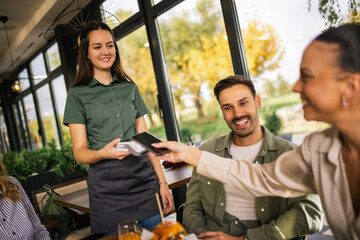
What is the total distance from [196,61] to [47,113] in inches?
257

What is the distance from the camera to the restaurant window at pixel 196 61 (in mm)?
3957

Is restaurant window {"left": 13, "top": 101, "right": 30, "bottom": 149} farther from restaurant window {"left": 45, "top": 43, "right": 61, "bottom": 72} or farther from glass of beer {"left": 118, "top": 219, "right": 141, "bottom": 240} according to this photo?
glass of beer {"left": 118, "top": 219, "right": 141, "bottom": 240}

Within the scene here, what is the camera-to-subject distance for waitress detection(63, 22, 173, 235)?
1.82m

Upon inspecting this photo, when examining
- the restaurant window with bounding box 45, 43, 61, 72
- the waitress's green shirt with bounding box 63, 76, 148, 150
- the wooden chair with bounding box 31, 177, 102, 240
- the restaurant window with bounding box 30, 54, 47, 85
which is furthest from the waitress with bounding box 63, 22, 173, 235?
the restaurant window with bounding box 30, 54, 47, 85

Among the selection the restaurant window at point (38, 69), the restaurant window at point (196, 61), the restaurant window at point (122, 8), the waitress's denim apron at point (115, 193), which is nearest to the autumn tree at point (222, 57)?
the restaurant window at point (196, 61)

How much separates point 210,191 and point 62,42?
6.53 m

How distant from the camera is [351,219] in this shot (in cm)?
101

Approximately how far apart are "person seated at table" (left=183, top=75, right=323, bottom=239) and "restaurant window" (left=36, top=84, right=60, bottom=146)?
25.5 ft

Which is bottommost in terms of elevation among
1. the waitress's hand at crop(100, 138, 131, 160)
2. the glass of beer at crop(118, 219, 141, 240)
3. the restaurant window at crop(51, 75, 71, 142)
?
the glass of beer at crop(118, 219, 141, 240)

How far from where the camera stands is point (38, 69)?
31.7ft

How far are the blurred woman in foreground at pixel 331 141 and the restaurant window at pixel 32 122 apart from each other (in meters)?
10.3

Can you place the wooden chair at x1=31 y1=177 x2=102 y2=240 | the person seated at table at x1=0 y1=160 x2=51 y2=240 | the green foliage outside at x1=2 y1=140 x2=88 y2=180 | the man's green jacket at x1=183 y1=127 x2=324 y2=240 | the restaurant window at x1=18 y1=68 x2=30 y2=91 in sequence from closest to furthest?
the man's green jacket at x1=183 y1=127 x2=324 y2=240
the person seated at table at x1=0 y1=160 x2=51 y2=240
the wooden chair at x1=31 y1=177 x2=102 y2=240
the green foliage outside at x1=2 y1=140 x2=88 y2=180
the restaurant window at x1=18 y1=68 x2=30 y2=91

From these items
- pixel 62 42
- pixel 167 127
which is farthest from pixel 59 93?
pixel 167 127

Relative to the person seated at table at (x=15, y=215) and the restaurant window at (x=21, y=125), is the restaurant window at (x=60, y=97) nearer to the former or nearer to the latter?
the restaurant window at (x=21, y=125)
